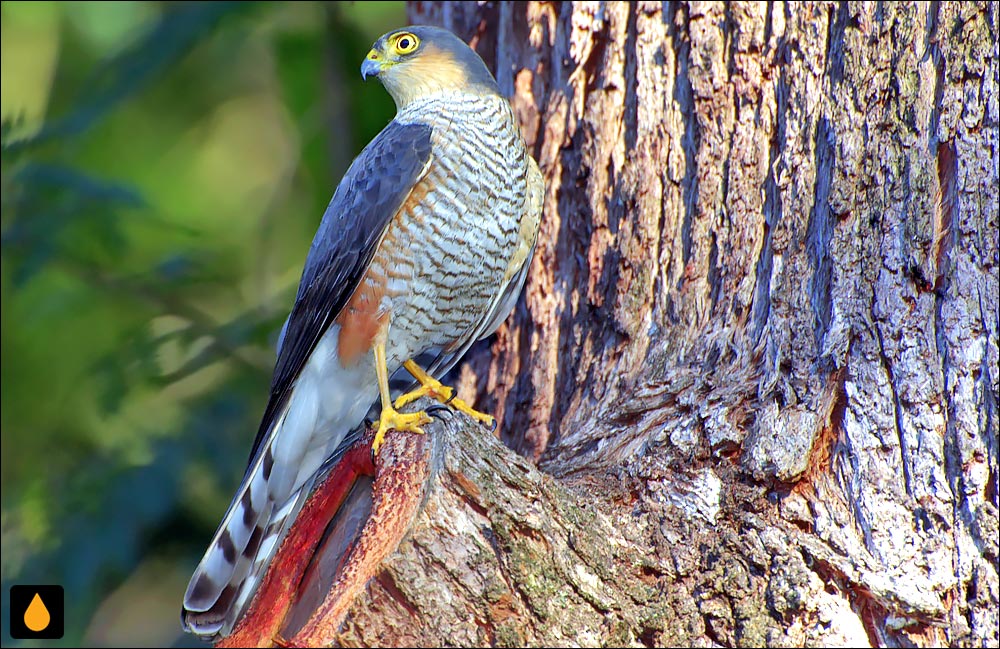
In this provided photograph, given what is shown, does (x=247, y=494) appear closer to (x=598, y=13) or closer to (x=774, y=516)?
(x=774, y=516)

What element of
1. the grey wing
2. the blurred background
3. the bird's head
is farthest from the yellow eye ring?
the blurred background

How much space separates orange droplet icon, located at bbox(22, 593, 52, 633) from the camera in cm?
358

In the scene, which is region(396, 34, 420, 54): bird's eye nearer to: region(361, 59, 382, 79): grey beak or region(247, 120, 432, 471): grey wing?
region(361, 59, 382, 79): grey beak

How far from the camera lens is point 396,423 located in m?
2.68

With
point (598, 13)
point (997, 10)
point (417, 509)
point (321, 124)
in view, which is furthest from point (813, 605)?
point (321, 124)

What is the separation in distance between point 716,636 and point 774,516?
0.31 meters

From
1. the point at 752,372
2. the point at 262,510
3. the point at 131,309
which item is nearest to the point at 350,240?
the point at 262,510

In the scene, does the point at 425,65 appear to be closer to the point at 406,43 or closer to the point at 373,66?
the point at 406,43

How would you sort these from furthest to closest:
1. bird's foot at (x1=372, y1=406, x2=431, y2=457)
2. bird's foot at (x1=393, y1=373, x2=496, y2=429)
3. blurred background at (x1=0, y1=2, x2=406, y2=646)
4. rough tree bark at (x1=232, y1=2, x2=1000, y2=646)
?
blurred background at (x1=0, y1=2, x2=406, y2=646) → bird's foot at (x1=393, y1=373, x2=496, y2=429) → bird's foot at (x1=372, y1=406, x2=431, y2=457) → rough tree bark at (x1=232, y1=2, x2=1000, y2=646)

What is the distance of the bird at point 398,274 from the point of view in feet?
10.1

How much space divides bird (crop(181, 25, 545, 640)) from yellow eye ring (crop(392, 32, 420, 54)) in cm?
3

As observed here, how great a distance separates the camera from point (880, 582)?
2146 mm

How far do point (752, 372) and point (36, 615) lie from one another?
280cm

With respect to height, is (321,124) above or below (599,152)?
below
